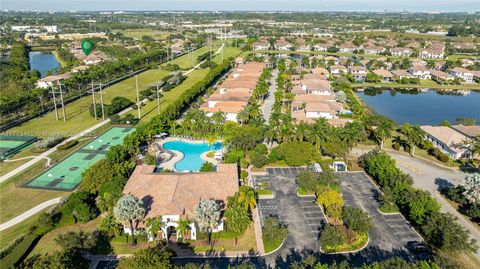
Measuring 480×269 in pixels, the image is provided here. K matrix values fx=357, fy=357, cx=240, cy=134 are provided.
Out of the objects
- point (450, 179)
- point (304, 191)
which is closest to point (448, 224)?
point (304, 191)

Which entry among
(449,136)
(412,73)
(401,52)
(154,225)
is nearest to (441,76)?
(412,73)

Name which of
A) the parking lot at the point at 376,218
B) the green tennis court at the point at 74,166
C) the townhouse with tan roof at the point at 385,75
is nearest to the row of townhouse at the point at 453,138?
the parking lot at the point at 376,218

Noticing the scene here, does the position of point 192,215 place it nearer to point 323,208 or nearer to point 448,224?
point 323,208

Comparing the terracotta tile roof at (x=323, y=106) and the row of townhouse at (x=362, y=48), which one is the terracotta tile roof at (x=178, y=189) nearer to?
the terracotta tile roof at (x=323, y=106)

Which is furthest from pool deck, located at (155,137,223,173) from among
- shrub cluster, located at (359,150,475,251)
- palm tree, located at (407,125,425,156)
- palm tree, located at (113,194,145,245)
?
palm tree, located at (407,125,425,156)

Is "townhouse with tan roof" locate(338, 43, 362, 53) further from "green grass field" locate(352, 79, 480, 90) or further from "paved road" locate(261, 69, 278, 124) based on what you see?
"paved road" locate(261, 69, 278, 124)
